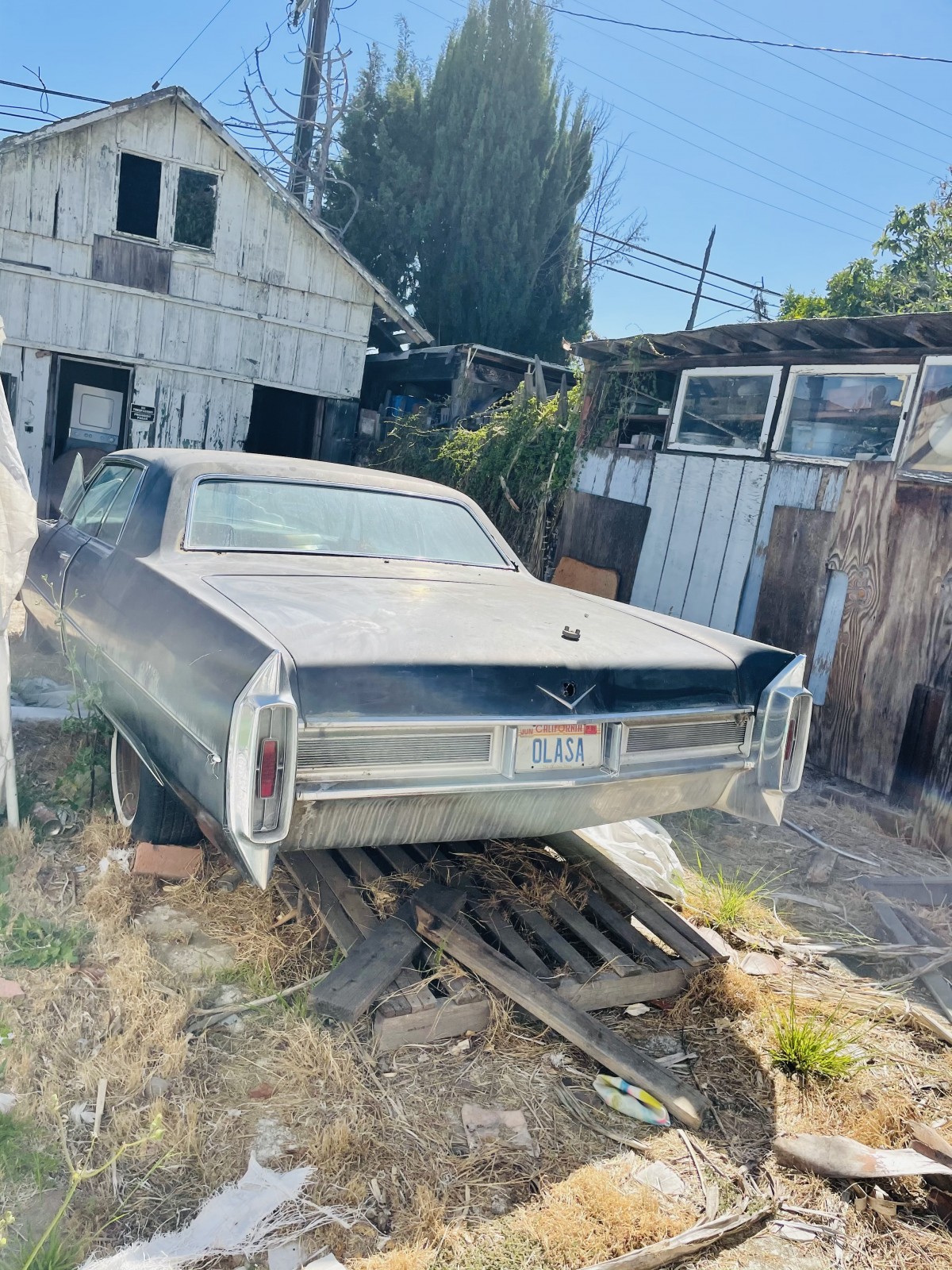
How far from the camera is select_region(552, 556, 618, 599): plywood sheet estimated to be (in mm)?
8547

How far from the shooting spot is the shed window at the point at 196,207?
41.9 ft

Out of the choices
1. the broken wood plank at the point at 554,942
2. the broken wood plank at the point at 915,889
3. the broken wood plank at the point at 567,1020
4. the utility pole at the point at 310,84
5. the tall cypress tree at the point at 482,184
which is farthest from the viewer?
the tall cypress tree at the point at 482,184

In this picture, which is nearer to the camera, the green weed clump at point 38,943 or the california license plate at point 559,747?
the california license plate at point 559,747

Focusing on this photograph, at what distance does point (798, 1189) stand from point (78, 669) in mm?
3315

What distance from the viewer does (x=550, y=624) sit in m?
3.32

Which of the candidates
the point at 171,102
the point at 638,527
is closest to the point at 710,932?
the point at 638,527

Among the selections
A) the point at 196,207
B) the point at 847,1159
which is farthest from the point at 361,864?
the point at 196,207

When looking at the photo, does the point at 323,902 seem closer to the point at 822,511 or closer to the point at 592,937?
the point at 592,937

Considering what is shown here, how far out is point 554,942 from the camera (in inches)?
127

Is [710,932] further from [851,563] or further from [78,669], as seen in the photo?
[851,563]

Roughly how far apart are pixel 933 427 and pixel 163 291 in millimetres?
10346

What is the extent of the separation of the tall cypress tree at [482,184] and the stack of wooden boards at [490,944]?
21171 millimetres

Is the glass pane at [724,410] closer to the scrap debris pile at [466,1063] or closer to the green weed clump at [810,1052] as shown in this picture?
the scrap debris pile at [466,1063]

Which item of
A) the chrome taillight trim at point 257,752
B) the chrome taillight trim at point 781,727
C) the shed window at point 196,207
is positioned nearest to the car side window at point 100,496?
the chrome taillight trim at point 257,752
